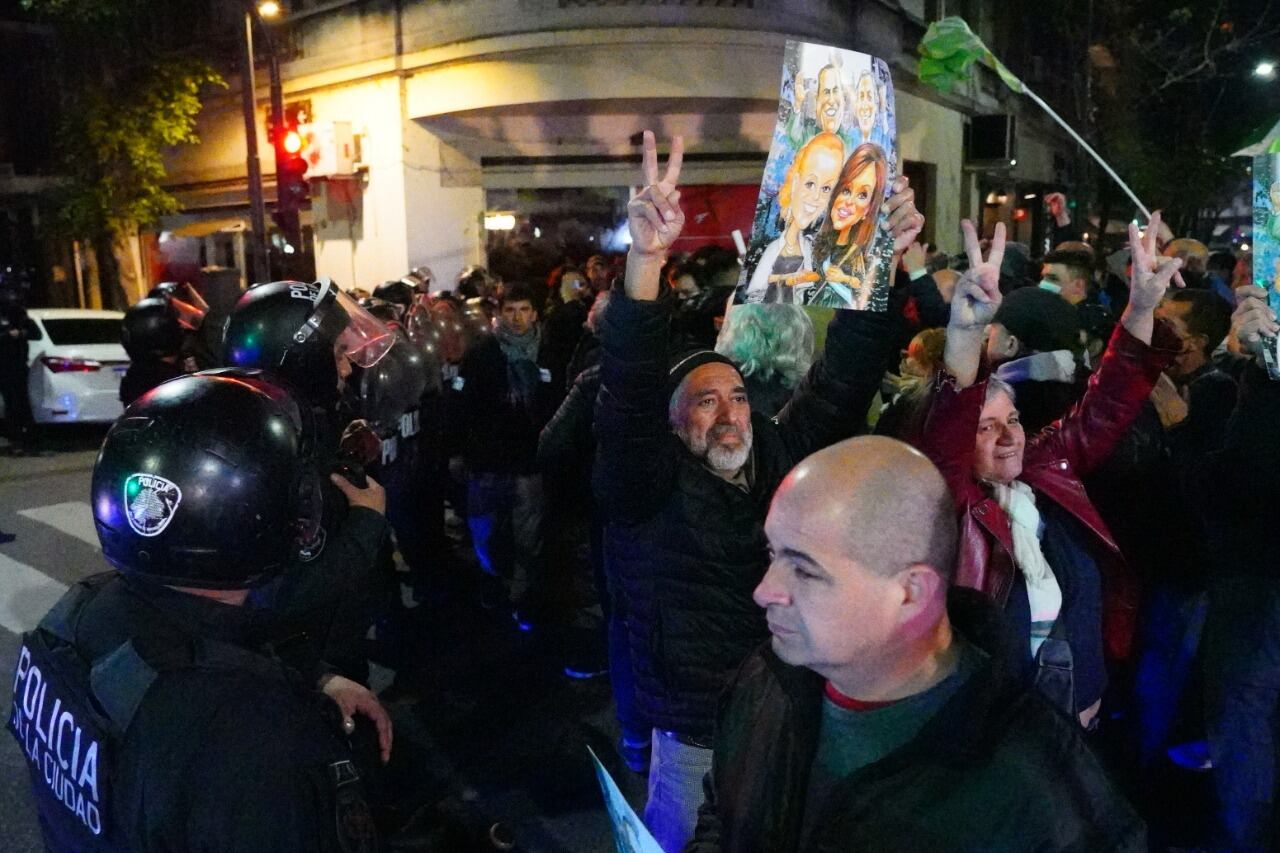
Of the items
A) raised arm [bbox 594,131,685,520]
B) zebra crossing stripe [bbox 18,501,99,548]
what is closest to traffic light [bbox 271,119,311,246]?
zebra crossing stripe [bbox 18,501,99,548]

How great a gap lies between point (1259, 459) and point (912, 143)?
14.1m

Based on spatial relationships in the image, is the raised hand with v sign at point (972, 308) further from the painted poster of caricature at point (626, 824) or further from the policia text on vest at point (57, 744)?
the policia text on vest at point (57, 744)

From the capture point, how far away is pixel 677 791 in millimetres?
2748

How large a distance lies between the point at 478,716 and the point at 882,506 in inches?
148

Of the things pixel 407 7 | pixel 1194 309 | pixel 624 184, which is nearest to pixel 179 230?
pixel 407 7

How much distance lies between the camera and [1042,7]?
2038 cm

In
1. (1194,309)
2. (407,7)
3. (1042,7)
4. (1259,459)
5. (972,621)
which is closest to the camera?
(972,621)

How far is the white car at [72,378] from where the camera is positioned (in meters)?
11.2

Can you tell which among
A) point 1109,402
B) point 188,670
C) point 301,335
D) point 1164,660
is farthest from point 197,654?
point 1164,660

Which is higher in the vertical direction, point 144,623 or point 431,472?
Result: point 144,623

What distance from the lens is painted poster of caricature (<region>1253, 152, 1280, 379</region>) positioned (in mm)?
Result: 3178

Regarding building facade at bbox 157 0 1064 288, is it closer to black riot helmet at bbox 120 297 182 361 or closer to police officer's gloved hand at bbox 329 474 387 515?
black riot helmet at bbox 120 297 182 361

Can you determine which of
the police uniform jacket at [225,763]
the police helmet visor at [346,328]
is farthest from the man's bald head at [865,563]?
the police helmet visor at [346,328]

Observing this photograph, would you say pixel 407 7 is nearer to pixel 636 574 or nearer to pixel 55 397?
pixel 55 397
